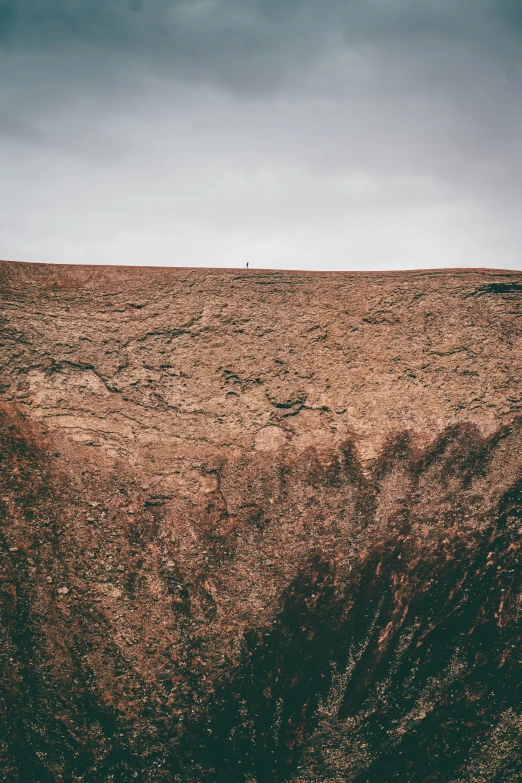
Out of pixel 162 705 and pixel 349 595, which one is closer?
pixel 162 705

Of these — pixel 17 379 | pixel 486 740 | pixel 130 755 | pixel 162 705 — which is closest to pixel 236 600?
pixel 162 705

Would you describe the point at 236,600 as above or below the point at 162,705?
above

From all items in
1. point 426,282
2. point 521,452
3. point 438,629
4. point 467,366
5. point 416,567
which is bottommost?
point 438,629

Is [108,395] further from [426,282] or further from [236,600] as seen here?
[426,282]

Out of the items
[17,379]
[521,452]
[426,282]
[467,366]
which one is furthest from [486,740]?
[17,379]

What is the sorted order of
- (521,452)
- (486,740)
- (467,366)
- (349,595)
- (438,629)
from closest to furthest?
1. (486,740)
2. (438,629)
3. (349,595)
4. (521,452)
5. (467,366)

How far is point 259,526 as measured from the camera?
22.0 feet

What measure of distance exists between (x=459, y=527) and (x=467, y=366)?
273 centimetres

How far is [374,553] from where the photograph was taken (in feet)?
21.4

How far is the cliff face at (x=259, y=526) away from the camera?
5367mm

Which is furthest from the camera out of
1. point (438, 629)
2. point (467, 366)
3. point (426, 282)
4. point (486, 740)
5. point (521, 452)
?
point (426, 282)

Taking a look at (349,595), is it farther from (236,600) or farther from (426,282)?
(426,282)

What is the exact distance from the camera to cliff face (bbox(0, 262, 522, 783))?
537 centimetres

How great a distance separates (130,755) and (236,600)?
2.10 meters
